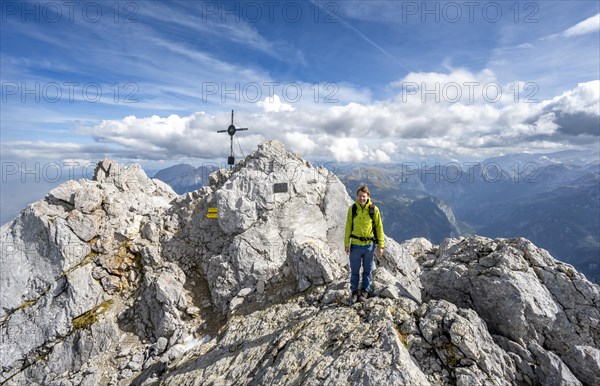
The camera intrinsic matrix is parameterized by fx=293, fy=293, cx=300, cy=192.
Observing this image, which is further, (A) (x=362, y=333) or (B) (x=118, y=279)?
(B) (x=118, y=279)

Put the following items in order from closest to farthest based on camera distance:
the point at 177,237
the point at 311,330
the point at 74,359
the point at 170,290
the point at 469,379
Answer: the point at 469,379
the point at 311,330
the point at 74,359
the point at 170,290
the point at 177,237

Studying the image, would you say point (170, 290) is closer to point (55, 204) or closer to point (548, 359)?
point (55, 204)

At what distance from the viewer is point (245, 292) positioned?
2111 centimetres

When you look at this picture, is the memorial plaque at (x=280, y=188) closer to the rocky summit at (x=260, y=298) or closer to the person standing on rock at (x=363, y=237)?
the rocky summit at (x=260, y=298)

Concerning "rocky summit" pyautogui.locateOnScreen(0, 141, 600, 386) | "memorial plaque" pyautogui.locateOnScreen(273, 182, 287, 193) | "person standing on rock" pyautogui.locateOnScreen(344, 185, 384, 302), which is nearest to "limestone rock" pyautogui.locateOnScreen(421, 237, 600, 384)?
"rocky summit" pyautogui.locateOnScreen(0, 141, 600, 386)

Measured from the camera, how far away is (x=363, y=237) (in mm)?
14117

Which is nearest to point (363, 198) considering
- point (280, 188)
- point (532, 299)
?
point (532, 299)

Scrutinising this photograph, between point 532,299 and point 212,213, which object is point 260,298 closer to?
point 212,213

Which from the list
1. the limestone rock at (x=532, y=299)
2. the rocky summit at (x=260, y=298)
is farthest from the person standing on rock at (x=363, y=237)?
the limestone rock at (x=532, y=299)

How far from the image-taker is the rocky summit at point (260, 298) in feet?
35.8

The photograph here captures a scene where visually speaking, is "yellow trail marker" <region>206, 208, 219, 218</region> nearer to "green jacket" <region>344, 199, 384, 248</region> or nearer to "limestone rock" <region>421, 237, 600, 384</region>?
"green jacket" <region>344, 199, 384, 248</region>

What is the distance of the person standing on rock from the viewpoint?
13985 millimetres

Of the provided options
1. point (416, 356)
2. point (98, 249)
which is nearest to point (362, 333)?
point (416, 356)

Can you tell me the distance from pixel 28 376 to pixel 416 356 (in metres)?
26.0
